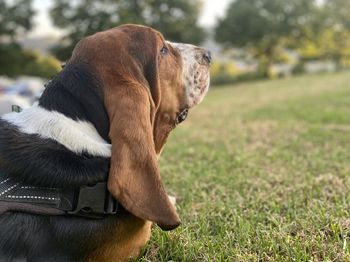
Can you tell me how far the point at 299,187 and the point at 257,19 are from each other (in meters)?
42.6

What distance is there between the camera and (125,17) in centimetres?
3856

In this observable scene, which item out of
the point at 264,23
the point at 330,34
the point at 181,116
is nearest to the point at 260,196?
the point at 181,116

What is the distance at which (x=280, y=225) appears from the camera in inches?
126

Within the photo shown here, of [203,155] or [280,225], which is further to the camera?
[203,155]

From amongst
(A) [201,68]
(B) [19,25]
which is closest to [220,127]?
(A) [201,68]

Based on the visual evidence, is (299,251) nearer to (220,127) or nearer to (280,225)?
(280,225)

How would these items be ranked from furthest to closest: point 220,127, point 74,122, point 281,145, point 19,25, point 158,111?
point 19,25, point 220,127, point 281,145, point 158,111, point 74,122

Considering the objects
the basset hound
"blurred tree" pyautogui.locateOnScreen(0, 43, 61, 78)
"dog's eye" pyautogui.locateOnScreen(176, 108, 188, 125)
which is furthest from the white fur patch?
"blurred tree" pyautogui.locateOnScreen(0, 43, 61, 78)

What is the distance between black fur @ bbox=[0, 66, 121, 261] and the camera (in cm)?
237

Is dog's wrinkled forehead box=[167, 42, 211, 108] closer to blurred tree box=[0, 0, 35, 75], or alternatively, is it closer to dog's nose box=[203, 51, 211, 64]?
dog's nose box=[203, 51, 211, 64]

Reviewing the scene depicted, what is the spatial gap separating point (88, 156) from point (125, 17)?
37.4 meters

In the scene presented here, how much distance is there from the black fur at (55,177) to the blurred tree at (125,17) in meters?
36.1

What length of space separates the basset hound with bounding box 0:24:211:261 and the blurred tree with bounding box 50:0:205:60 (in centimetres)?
3591

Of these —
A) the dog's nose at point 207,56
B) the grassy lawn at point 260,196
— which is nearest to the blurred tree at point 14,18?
the grassy lawn at point 260,196
